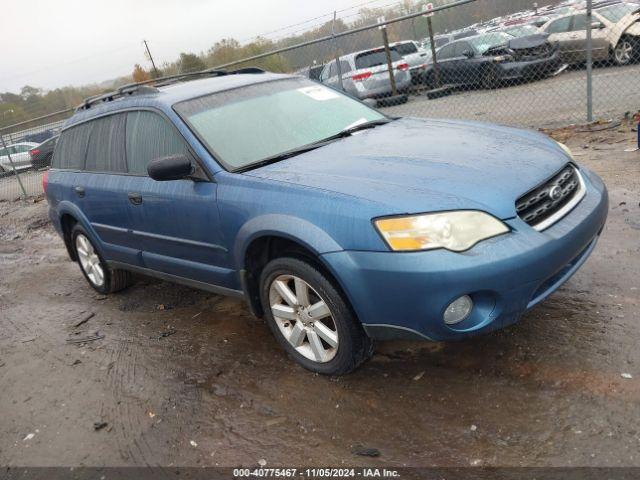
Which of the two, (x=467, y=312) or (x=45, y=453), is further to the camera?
(x=45, y=453)

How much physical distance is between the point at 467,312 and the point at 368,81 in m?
11.2

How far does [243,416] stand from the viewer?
300cm

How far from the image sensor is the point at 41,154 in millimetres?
16516

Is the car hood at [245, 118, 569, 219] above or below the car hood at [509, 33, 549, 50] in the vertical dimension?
above

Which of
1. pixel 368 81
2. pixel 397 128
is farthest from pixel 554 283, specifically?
pixel 368 81

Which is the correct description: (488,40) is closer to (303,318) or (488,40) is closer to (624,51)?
(624,51)

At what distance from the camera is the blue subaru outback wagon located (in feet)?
8.38

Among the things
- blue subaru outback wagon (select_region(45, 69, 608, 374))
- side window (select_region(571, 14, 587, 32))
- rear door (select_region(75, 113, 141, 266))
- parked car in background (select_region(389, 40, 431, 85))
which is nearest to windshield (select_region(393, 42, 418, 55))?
parked car in background (select_region(389, 40, 431, 85))

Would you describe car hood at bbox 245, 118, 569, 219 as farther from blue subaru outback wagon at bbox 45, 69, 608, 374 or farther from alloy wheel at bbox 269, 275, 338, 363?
alloy wheel at bbox 269, 275, 338, 363

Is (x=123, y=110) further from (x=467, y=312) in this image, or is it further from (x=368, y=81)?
(x=368, y=81)

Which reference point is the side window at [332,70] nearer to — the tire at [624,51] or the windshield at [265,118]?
the tire at [624,51]

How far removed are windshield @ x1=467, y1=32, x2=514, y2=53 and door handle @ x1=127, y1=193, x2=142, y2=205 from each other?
11.9 m

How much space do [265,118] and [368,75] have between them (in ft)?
32.2

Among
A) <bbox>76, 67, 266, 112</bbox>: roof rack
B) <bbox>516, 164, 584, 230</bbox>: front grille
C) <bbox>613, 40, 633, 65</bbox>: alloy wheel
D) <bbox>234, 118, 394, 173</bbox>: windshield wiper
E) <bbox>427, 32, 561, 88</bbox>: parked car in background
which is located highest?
<bbox>76, 67, 266, 112</bbox>: roof rack
